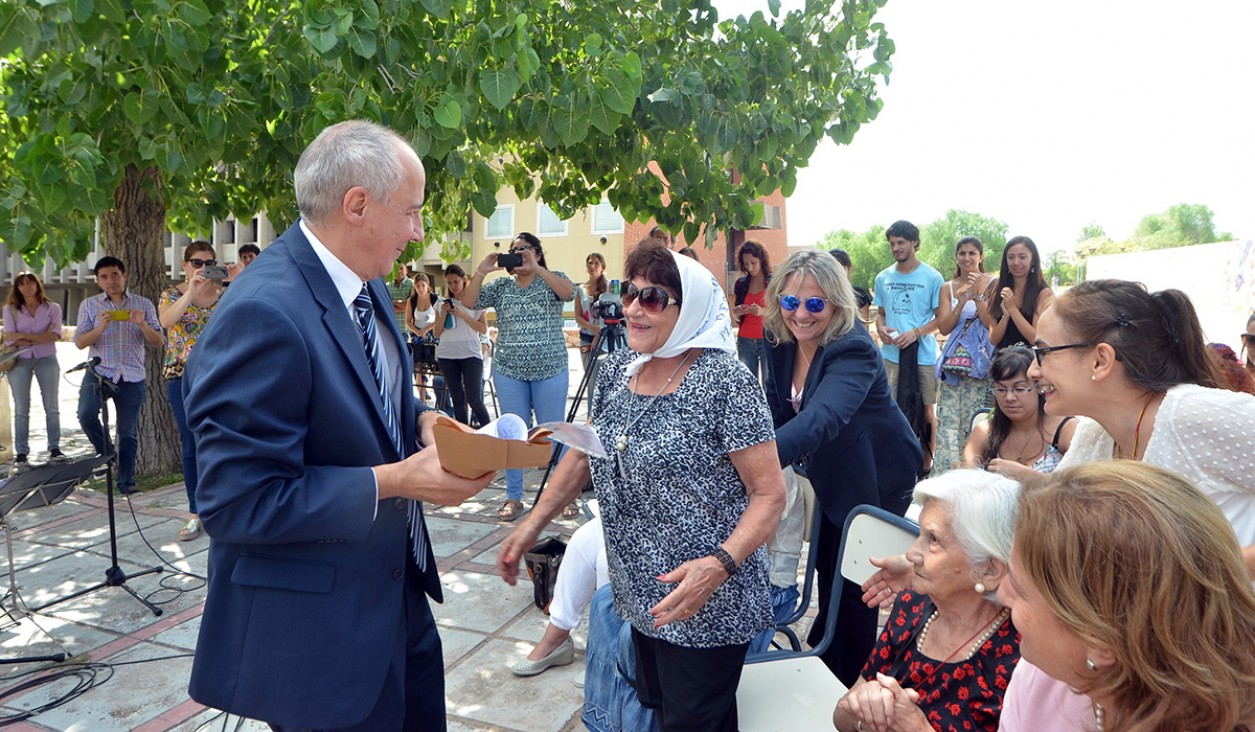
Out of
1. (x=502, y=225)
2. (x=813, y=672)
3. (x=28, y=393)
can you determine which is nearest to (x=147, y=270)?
(x=28, y=393)

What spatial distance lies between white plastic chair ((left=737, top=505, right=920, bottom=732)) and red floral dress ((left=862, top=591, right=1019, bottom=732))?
1.19ft

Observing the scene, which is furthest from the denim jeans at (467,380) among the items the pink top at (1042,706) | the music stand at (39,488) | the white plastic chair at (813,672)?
the pink top at (1042,706)

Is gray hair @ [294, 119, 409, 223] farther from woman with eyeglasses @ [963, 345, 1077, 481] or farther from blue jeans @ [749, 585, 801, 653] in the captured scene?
woman with eyeglasses @ [963, 345, 1077, 481]

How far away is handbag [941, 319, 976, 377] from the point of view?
17.9ft

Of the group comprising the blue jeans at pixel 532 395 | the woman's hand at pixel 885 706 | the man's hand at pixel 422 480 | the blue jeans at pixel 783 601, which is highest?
the man's hand at pixel 422 480

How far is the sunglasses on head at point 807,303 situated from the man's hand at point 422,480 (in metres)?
1.72

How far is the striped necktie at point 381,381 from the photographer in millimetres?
1804

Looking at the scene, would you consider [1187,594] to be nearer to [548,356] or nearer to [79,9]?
[79,9]

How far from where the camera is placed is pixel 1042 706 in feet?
4.78

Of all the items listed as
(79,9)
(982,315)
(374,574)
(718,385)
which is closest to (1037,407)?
(982,315)

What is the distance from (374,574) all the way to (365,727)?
365 millimetres

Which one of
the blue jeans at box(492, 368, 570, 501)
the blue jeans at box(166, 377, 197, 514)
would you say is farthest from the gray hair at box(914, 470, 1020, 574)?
the blue jeans at box(166, 377, 197, 514)

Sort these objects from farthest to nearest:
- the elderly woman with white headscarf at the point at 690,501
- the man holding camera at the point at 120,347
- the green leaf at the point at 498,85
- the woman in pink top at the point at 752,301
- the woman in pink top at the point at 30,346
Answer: the woman in pink top at the point at 30,346, the woman in pink top at the point at 752,301, the man holding camera at the point at 120,347, the green leaf at the point at 498,85, the elderly woman with white headscarf at the point at 690,501

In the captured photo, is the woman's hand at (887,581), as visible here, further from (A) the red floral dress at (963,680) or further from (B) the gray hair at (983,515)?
(B) the gray hair at (983,515)
